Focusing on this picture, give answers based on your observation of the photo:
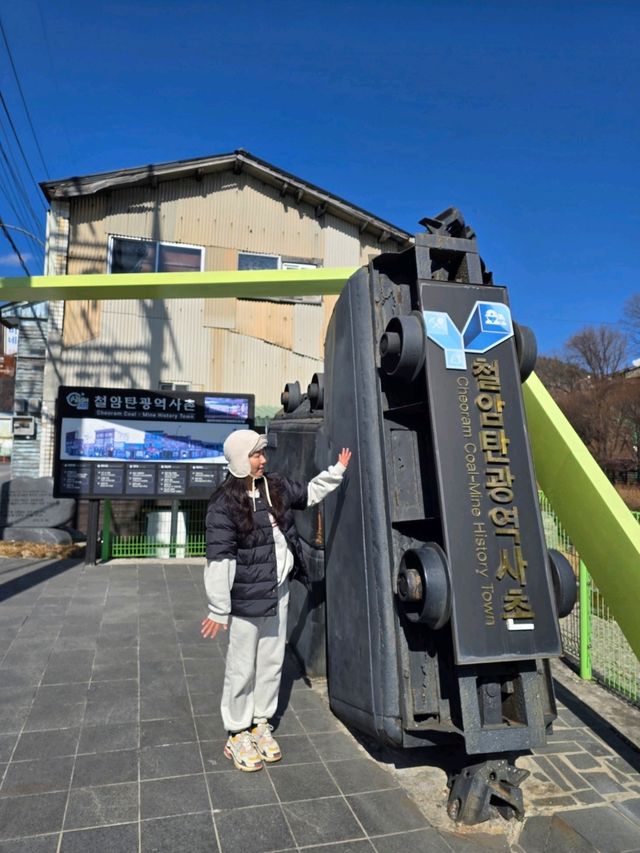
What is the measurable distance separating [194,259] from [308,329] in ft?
9.20

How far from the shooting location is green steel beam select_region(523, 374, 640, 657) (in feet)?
10.9

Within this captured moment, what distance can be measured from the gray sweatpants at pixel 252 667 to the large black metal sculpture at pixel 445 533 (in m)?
0.37

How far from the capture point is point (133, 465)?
8992 mm

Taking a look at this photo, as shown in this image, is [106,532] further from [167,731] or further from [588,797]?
[588,797]

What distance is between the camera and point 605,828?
298cm

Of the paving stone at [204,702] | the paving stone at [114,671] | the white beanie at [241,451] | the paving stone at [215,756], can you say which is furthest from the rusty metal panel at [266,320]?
the paving stone at [215,756]

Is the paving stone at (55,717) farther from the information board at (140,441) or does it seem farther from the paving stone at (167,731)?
the information board at (140,441)

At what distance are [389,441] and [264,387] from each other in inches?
364

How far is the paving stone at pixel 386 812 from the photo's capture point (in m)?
2.87

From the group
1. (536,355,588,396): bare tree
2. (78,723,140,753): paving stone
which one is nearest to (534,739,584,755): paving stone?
(78,723,140,753): paving stone

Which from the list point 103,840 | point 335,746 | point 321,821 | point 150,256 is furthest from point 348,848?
point 150,256

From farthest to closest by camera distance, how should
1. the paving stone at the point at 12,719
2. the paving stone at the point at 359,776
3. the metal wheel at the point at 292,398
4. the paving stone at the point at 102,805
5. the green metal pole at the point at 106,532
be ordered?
the green metal pole at the point at 106,532 → the metal wheel at the point at 292,398 → the paving stone at the point at 12,719 → the paving stone at the point at 359,776 → the paving stone at the point at 102,805

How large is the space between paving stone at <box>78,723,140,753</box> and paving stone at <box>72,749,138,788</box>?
0.24 feet

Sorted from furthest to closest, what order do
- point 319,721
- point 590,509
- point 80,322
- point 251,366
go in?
point 251,366, point 80,322, point 319,721, point 590,509
